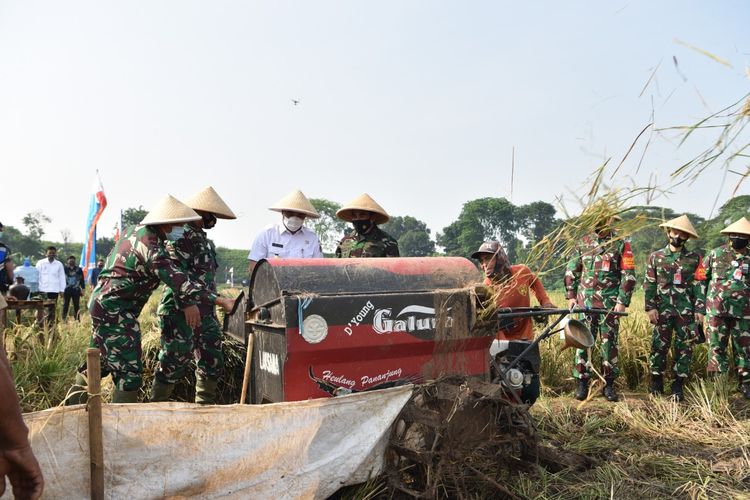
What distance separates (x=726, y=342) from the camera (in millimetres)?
6297

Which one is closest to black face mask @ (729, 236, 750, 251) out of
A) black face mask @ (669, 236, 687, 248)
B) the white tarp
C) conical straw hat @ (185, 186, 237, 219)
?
black face mask @ (669, 236, 687, 248)

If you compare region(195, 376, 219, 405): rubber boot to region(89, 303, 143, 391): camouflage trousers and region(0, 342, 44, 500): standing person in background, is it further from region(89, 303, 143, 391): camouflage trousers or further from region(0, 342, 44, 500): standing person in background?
region(0, 342, 44, 500): standing person in background

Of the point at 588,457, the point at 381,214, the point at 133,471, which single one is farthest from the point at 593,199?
the point at 133,471

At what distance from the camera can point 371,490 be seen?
3105mm

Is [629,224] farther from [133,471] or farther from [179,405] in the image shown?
[133,471]

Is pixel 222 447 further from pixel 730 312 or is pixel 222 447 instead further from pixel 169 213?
pixel 730 312

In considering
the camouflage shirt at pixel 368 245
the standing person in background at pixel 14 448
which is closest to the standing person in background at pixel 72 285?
the camouflage shirt at pixel 368 245

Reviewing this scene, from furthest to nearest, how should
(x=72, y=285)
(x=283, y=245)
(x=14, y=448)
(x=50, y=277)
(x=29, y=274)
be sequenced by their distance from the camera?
1. (x=72, y=285)
2. (x=29, y=274)
3. (x=50, y=277)
4. (x=283, y=245)
5. (x=14, y=448)

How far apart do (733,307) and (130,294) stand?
6.03 m

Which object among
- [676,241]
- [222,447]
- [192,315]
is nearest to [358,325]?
[222,447]

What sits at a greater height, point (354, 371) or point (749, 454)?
point (354, 371)

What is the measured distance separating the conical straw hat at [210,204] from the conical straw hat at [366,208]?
1016mm

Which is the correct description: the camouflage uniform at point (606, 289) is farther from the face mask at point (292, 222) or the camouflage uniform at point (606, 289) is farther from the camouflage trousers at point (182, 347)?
the camouflage trousers at point (182, 347)

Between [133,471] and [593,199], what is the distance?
299cm
